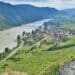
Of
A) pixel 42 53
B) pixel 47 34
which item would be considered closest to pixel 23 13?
pixel 47 34

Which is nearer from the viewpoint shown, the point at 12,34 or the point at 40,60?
the point at 40,60

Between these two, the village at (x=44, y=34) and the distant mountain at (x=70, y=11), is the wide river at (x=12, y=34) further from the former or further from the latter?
the distant mountain at (x=70, y=11)

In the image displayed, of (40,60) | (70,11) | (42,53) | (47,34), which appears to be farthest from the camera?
(70,11)

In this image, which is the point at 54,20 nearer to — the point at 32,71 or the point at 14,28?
the point at 14,28

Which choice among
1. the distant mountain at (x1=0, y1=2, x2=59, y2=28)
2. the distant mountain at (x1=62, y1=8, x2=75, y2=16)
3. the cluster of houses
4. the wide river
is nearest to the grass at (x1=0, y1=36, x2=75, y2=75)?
the cluster of houses

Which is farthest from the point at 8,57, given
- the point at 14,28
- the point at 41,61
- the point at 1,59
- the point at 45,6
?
the point at 45,6

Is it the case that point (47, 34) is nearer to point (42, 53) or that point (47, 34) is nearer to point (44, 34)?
point (44, 34)
